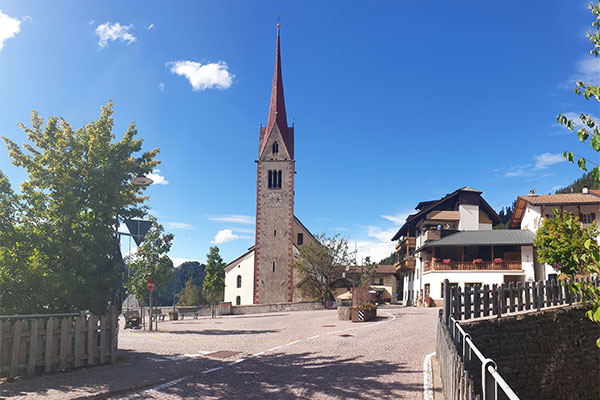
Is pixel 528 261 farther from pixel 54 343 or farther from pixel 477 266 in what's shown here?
pixel 54 343

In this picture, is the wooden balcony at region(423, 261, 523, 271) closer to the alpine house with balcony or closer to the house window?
the alpine house with balcony

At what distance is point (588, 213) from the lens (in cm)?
3959

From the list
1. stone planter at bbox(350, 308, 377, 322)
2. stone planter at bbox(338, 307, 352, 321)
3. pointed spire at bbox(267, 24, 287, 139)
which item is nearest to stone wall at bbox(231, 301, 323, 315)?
stone planter at bbox(338, 307, 352, 321)

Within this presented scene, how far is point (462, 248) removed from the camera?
41.4 m

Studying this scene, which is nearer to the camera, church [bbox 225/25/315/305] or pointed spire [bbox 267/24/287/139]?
church [bbox 225/25/315/305]

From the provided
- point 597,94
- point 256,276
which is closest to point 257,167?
point 256,276

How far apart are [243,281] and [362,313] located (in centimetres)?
3204

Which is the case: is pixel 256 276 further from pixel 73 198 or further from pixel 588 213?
pixel 73 198

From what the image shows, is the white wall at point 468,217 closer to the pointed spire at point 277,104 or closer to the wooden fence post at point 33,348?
the pointed spire at point 277,104

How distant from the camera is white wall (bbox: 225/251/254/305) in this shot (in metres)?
53.7

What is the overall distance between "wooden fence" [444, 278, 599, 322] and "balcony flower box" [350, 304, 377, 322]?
6.96m

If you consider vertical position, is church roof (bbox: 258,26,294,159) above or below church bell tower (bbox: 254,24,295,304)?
above

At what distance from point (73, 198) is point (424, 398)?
10010 mm

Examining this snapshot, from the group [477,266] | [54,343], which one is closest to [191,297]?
[477,266]
